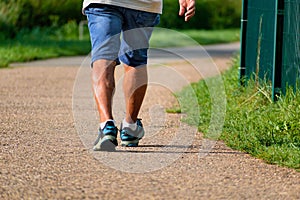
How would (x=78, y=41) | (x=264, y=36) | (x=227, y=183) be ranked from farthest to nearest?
(x=78, y=41) → (x=264, y=36) → (x=227, y=183)

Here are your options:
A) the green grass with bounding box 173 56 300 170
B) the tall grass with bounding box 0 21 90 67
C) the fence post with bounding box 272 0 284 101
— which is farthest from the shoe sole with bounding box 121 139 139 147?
the tall grass with bounding box 0 21 90 67

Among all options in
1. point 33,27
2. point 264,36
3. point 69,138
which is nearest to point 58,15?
point 33,27

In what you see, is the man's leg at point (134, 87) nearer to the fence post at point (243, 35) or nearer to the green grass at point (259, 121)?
A: the green grass at point (259, 121)

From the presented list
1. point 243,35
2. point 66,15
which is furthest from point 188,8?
point 66,15

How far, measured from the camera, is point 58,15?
2439 centimetres

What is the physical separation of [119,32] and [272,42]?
2.54 m

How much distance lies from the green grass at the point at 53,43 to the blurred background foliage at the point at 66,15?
14.6 inches

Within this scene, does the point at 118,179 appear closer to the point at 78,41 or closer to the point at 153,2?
the point at 153,2

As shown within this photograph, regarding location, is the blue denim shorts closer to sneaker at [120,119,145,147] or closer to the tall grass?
sneaker at [120,119,145,147]

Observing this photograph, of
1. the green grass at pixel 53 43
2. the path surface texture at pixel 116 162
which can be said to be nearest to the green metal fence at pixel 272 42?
the path surface texture at pixel 116 162

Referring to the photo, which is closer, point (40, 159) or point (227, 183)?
point (227, 183)

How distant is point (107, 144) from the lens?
5977 mm

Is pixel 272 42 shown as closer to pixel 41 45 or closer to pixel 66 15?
pixel 41 45

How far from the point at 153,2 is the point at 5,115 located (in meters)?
2.42
